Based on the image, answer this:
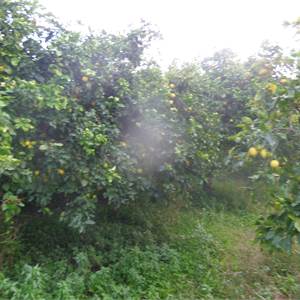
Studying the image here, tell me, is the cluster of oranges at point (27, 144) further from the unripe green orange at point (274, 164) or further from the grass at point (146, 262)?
the unripe green orange at point (274, 164)

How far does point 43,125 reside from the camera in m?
4.52

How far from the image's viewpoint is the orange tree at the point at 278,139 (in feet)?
10.1

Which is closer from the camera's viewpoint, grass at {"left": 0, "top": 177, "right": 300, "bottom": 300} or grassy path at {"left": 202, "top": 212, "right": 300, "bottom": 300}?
grass at {"left": 0, "top": 177, "right": 300, "bottom": 300}

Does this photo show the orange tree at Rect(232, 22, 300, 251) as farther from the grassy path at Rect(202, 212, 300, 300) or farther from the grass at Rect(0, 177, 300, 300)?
the grass at Rect(0, 177, 300, 300)

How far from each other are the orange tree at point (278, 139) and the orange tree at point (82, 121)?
157 centimetres

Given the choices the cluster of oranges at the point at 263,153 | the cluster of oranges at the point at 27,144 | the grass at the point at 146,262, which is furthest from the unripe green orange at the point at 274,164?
the cluster of oranges at the point at 27,144

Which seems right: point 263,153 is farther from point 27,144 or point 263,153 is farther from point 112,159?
point 27,144

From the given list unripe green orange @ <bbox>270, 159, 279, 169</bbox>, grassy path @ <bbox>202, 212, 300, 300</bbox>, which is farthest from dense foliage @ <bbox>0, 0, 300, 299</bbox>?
grassy path @ <bbox>202, 212, 300, 300</bbox>

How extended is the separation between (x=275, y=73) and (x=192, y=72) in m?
3.09

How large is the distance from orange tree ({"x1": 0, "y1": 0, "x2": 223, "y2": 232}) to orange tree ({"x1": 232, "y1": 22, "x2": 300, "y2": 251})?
1575 millimetres

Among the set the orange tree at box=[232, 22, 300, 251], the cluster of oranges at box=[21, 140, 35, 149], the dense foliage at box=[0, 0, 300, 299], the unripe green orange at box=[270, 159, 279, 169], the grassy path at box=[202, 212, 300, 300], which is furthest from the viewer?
the grassy path at box=[202, 212, 300, 300]

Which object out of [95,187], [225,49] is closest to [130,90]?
[95,187]

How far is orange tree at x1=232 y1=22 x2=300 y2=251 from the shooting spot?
307 centimetres

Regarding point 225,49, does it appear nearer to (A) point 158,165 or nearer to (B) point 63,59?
(A) point 158,165
